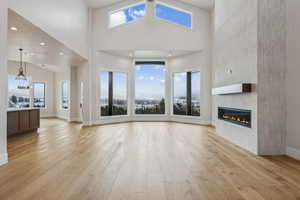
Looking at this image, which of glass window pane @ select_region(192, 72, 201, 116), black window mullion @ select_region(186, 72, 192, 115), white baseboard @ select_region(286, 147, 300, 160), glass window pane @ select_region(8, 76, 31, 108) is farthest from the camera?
glass window pane @ select_region(8, 76, 31, 108)

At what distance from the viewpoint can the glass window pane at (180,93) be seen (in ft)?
26.7

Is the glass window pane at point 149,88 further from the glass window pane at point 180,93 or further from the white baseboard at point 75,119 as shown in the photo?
the white baseboard at point 75,119

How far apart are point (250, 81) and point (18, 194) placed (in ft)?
13.7

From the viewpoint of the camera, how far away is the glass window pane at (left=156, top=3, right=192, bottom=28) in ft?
24.7

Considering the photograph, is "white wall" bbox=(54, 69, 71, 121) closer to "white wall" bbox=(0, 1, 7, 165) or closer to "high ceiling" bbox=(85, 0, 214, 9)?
"high ceiling" bbox=(85, 0, 214, 9)

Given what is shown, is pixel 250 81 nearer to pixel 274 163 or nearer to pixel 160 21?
pixel 274 163

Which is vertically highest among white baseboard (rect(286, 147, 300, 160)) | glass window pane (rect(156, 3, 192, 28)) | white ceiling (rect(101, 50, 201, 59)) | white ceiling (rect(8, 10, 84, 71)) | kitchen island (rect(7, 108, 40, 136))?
glass window pane (rect(156, 3, 192, 28))

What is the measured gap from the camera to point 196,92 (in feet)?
25.6

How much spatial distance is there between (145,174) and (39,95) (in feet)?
34.8

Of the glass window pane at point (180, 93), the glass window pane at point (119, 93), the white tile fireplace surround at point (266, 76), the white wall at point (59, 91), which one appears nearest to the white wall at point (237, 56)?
the white tile fireplace surround at point (266, 76)

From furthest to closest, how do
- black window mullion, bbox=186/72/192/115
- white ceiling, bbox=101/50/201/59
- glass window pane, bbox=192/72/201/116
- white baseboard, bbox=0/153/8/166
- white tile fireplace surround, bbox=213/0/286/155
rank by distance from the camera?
black window mullion, bbox=186/72/192/115, glass window pane, bbox=192/72/201/116, white ceiling, bbox=101/50/201/59, white tile fireplace surround, bbox=213/0/286/155, white baseboard, bbox=0/153/8/166

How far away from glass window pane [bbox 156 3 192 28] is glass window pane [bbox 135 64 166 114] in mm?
2170

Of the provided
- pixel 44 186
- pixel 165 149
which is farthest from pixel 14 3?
pixel 165 149

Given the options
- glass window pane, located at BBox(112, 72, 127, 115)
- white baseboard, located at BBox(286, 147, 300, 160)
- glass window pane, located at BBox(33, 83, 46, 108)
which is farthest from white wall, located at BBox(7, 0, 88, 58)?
white baseboard, located at BBox(286, 147, 300, 160)
